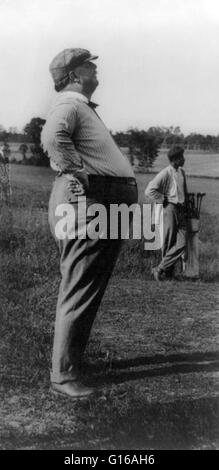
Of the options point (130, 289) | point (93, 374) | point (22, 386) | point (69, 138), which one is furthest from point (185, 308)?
point (69, 138)

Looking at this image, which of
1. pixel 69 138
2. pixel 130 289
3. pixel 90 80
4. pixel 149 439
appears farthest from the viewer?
pixel 130 289

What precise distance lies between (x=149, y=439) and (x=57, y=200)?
4.34 feet

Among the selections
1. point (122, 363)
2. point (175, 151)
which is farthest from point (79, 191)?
point (175, 151)

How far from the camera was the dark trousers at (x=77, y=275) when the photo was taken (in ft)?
11.6

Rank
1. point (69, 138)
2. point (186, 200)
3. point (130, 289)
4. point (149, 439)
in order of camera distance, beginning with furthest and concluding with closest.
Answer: point (186, 200)
point (130, 289)
point (69, 138)
point (149, 439)

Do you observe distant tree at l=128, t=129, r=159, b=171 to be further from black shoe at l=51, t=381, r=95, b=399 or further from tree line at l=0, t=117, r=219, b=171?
black shoe at l=51, t=381, r=95, b=399

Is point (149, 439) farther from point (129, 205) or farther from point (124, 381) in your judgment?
point (129, 205)

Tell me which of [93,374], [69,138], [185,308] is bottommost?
[185,308]

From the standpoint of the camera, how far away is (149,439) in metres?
3.06

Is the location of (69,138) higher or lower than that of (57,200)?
higher

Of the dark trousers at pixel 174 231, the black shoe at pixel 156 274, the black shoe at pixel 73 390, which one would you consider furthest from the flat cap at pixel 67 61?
the dark trousers at pixel 174 231

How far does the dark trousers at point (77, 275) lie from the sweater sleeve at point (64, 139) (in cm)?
14

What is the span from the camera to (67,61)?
358 centimetres

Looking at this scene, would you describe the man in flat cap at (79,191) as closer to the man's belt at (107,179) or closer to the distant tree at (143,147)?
the man's belt at (107,179)
